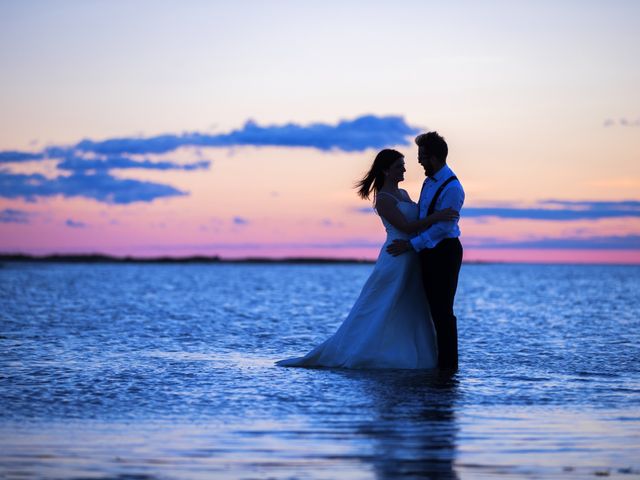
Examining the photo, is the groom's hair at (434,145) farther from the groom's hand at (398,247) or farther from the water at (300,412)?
the water at (300,412)

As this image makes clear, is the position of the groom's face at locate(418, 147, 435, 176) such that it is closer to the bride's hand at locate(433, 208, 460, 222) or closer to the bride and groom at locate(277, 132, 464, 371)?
the bride and groom at locate(277, 132, 464, 371)

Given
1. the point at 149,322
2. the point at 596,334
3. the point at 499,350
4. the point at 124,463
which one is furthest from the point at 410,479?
the point at 149,322

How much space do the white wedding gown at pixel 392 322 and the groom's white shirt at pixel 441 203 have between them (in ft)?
1.33

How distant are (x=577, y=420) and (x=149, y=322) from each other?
44.8 ft

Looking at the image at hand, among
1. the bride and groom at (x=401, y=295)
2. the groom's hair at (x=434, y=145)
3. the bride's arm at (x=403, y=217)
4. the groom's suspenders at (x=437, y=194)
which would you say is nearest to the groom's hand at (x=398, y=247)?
the bride and groom at (x=401, y=295)

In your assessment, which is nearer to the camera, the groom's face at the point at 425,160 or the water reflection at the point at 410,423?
the water reflection at the point at 410,423

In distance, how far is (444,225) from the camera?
9.49 meters

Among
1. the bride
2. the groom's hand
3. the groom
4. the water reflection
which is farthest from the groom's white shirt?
the water reflection

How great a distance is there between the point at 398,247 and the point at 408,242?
133 mm

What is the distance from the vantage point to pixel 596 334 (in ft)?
53.8

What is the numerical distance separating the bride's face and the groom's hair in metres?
0.65

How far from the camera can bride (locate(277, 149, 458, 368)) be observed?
10078mm

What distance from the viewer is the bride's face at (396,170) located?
10125 mm

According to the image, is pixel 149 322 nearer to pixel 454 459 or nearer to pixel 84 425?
pixel 84 425
